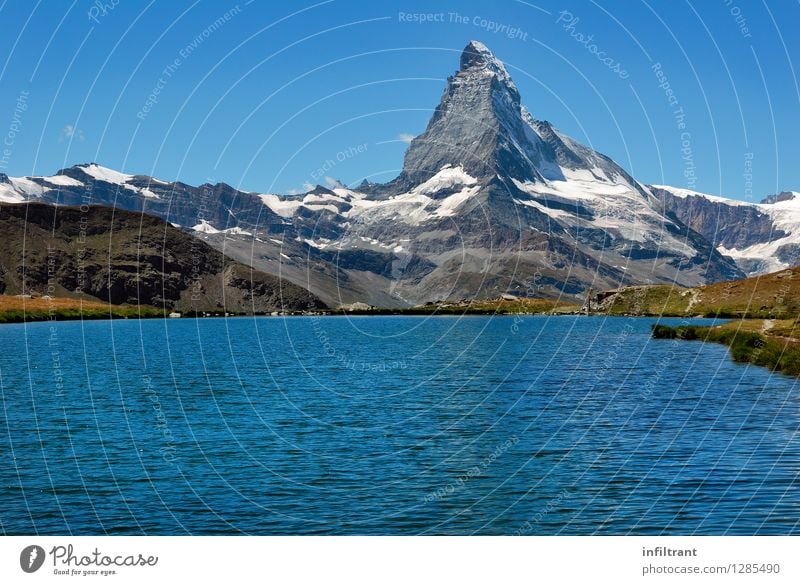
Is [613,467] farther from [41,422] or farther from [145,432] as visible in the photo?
[41,422]

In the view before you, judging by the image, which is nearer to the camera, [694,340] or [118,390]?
[118,390]

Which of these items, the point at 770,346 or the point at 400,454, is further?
the point at 770,346

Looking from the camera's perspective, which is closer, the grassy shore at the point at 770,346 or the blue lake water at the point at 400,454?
the blue lake water at the point at 400,454

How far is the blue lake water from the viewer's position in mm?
40656

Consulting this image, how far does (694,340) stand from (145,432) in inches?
6064

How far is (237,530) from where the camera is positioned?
38.6 metres

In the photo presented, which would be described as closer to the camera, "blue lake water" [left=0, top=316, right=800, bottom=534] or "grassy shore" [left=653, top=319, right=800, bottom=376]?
"blue lake water" [left=0, top=316, right=800, bottom=534]

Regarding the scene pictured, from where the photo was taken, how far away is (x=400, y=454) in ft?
186

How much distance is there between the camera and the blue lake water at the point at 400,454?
40.7 m

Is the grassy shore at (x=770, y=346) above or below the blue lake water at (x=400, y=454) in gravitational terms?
above

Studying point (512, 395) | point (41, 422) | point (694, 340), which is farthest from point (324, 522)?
point (694, 340)

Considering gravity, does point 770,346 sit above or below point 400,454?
above

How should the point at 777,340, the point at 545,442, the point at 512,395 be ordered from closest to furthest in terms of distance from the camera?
1. the point at 545,442
2. the point at 512,395
3. the point at 777,340

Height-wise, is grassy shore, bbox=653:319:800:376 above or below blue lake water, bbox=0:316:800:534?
above
